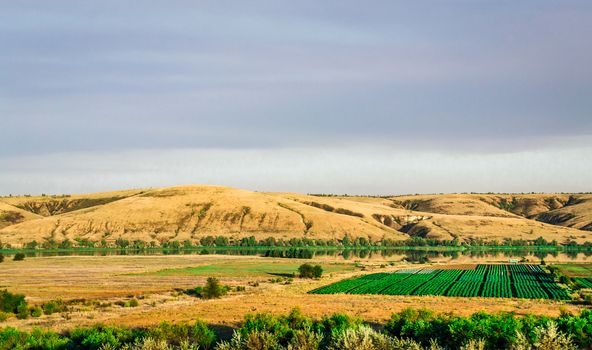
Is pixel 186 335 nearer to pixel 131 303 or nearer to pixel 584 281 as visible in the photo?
pixel 131 303

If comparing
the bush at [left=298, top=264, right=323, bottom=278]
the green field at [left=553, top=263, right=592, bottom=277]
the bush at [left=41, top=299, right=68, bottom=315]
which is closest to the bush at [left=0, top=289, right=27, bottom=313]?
the bush at [left=41, top=299, right=68, bottom=315]

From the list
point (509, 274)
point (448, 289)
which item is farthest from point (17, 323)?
point (509, 274)

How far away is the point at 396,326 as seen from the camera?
104 ft

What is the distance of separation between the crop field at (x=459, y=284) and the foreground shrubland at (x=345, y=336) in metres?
31.8

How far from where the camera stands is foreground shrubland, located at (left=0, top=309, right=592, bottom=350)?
2528 cm

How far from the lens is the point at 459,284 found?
74438 millimetres

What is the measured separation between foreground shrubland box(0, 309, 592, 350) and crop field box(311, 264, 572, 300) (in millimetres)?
31796

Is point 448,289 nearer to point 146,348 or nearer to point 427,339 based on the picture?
point 427,339

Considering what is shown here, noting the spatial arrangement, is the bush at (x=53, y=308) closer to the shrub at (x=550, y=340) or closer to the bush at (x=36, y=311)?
the bush at (x=36, y=311)

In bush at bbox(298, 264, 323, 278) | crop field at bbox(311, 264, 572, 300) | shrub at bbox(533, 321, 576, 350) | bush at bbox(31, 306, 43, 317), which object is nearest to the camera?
shrub at bbox(533, 321, 576, 350)

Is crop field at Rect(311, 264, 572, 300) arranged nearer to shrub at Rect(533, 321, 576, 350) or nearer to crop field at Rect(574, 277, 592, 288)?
crop field at Rect(574, 277, 592, 288)

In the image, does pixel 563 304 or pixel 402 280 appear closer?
pixel 563 304

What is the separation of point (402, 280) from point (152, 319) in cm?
4316

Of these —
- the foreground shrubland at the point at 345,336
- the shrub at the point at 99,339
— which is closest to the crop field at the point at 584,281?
the foreground shrubland at the point at 345,336
